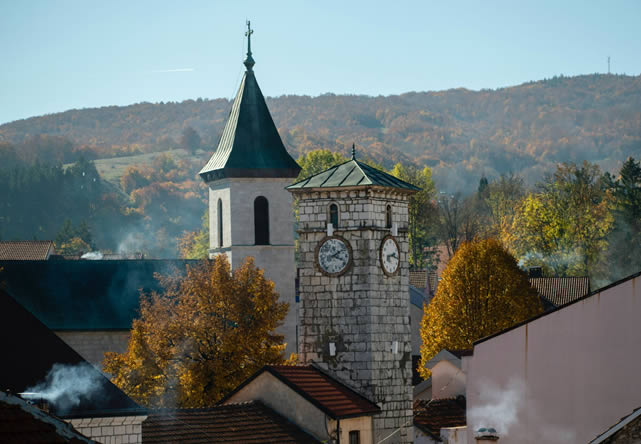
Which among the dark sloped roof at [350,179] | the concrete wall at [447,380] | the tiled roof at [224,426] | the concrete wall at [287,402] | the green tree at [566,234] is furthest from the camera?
the green tree at [566,234]

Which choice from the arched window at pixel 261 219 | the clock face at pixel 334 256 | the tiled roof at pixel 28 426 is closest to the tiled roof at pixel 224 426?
the clock face at pixel 334 256

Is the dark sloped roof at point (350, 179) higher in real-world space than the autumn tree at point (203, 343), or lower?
higher

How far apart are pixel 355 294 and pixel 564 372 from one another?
1164 cm

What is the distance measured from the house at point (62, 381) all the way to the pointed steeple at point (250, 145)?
3133cm

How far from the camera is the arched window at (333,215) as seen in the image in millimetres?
38031

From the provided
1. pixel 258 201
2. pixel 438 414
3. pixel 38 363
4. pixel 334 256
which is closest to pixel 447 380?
pixel 438 414

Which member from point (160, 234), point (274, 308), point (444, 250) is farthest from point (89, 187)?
point (274, 308)

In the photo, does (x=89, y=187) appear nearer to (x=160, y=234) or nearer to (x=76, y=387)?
(x=160, y=234)

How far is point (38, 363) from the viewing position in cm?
2714

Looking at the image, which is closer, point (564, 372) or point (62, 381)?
point (564, 372)

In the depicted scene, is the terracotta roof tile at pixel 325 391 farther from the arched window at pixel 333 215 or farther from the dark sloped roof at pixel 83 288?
the dark sloped roof at pixel 83 288

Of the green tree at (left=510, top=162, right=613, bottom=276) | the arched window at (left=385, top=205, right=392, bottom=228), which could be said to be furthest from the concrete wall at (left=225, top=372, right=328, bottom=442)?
the green tree at (left=510, top=162, right=613, bottom=276)

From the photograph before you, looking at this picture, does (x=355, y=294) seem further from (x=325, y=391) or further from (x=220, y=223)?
(x=220, y=223)

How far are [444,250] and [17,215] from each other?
6543cm
